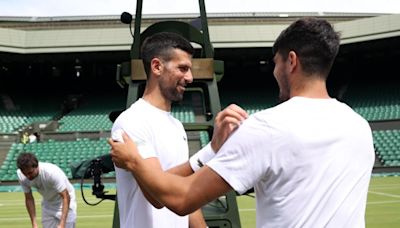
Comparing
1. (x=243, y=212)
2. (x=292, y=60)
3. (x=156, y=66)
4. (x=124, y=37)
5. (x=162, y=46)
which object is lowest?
(x=243, y=212)

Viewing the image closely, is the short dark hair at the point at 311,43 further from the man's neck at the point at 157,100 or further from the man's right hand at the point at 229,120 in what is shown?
the man's neck at the point at 157,100

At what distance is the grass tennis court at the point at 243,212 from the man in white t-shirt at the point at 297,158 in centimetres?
910

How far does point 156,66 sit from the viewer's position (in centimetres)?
287

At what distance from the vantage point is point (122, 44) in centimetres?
3197

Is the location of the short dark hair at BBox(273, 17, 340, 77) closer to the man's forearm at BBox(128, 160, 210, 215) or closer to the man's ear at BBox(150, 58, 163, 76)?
the man's forearm at BBox(128, 160, 210, 215)

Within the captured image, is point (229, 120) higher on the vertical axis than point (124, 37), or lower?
higher

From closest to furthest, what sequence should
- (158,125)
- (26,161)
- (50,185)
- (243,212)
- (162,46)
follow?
(158,125) → (162,46) → (26,161) → (50,185) → (243,212)

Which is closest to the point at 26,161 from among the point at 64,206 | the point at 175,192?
the point at 64,206

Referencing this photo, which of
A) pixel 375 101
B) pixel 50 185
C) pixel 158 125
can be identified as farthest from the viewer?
pixel 375 101

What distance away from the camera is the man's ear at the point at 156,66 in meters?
2.86

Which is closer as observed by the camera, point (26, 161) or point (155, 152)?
point (155, 152)

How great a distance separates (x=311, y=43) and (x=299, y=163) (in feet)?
1.26

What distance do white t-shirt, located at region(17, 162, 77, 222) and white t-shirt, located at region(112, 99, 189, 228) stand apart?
356cm

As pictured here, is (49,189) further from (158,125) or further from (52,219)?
(158,125)
